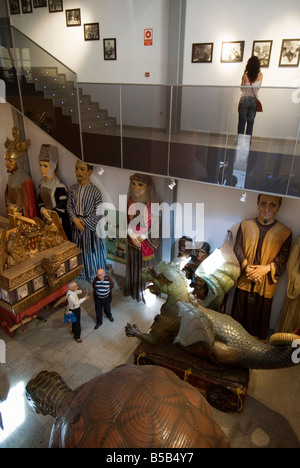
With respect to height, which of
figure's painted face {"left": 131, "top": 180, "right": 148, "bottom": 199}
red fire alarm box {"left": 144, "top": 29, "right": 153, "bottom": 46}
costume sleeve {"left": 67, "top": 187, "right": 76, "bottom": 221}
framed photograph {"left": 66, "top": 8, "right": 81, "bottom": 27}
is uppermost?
framed photograph {"left": 66, "top": 8, "right": 81, "bottom": 27}

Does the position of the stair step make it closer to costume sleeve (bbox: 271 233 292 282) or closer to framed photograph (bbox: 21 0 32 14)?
costume sleeve (bbox: 271 233 292 282)

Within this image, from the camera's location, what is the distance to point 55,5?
6.92 m

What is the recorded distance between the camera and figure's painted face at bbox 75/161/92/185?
6.15m

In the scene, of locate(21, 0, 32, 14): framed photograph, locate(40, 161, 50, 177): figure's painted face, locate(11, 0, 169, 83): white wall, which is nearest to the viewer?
locate(11, 0, 169, 83): white wall

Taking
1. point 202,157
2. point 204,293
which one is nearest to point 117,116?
point 202,157

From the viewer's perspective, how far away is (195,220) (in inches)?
226

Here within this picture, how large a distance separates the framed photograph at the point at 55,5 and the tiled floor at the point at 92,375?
630cm

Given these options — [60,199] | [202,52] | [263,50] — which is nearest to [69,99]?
[60,199]

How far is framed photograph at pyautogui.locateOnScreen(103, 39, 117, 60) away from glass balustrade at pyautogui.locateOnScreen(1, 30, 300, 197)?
1432 millimetres

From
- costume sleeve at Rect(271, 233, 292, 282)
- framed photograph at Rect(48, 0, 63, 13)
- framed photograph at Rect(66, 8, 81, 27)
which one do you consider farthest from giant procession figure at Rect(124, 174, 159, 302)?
framed photograph at Rect(48, 0, 63, 13)

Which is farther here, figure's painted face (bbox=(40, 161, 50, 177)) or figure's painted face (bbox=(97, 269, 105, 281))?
figure's painted face (bbox=(40, 161, 50, 177))

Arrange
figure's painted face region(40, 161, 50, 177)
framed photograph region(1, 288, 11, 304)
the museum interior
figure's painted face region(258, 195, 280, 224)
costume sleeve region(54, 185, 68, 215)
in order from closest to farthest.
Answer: the museum interior, figure's painted face region(258, 195, 280, 224), framed photograph region(1, 288, 11, 304), figure's painted face region(40, 161, 50, 177), costume sleeve region(54, 185, 68, 215)

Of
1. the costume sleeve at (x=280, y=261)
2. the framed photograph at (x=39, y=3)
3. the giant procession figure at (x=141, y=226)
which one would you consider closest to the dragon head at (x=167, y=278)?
the giant procession figure at (x=141, y=226)

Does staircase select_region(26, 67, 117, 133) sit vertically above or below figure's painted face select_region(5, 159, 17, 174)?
above
